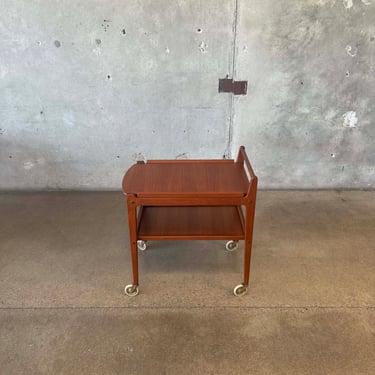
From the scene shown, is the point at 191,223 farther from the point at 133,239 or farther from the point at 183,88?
the point at 183,88

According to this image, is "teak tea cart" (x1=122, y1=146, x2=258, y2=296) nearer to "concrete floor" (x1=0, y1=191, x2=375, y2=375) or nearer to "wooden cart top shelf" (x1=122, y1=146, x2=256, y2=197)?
"wooden cart top shelf" (x1=122, y1=146, x2=256, y2=197)

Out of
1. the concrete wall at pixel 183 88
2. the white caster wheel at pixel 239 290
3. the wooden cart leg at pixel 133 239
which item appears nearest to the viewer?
the wooden cart leg at pixel 133 239

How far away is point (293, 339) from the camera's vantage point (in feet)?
4.68

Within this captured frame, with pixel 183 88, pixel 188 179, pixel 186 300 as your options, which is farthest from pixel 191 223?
pixel 183 88

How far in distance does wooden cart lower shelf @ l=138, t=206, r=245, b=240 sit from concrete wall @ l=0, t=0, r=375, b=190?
0.88m

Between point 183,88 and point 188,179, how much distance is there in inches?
39.4

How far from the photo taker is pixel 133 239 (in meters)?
1.56

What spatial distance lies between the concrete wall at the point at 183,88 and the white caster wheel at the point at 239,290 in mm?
1182

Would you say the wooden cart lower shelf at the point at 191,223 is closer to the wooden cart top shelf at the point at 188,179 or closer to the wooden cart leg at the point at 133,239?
the wooden cart leg at the point at 133,239

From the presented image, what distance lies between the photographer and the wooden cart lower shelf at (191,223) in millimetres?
1564

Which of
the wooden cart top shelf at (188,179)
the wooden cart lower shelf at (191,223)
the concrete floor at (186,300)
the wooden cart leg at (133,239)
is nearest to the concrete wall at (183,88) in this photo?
the concrete floor at (186,300)

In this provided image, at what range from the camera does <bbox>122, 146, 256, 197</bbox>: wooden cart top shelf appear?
1489 millimetres

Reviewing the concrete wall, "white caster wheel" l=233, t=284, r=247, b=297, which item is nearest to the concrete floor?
"white caster wheel" l=233, t=284, r=247, b=297

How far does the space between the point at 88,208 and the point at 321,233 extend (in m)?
1.57
